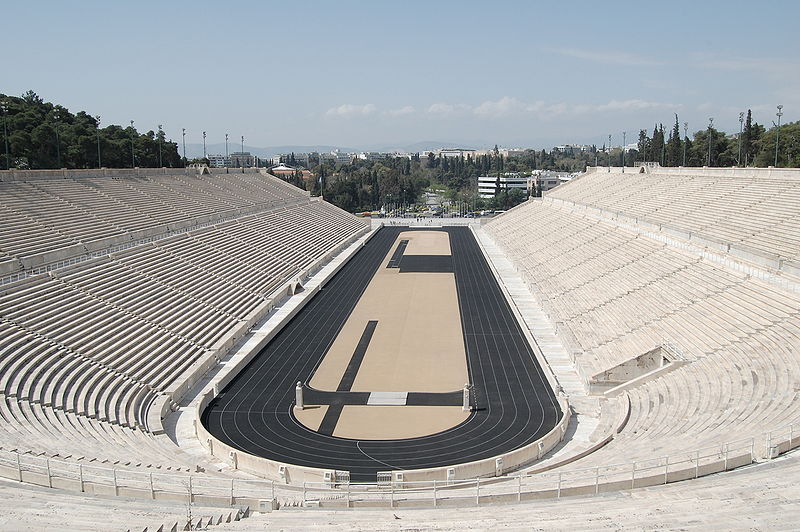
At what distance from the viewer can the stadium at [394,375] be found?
382 inches

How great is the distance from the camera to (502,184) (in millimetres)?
123250

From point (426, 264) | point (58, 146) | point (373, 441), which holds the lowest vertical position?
point (373, 441)

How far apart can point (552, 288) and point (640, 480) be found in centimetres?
2019

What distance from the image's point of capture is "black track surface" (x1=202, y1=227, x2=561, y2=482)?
567 inches

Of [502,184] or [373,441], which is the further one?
[502,184]

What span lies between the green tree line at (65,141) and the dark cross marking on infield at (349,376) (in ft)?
81.0

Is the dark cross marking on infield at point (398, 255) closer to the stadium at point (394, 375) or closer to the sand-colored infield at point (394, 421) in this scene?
the stadium at point (394, 375)

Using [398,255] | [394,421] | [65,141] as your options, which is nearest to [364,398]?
[394,421]

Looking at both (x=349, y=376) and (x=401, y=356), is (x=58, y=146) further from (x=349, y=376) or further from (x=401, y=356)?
(x=349, y=376)

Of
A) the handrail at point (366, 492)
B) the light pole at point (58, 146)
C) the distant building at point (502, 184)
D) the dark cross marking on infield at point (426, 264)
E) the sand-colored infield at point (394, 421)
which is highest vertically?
the light pole at point (58, 146)

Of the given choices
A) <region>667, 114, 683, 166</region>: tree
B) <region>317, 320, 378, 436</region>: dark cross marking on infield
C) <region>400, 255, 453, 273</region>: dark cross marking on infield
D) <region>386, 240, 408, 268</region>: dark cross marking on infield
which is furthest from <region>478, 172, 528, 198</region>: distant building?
<region>317, 320, 378, 436</region>: dark cross marking on infield

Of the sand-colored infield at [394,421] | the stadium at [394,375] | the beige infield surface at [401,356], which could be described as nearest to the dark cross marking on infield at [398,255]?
the beige infield surface at [401,356]

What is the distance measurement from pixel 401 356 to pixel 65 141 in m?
36.7

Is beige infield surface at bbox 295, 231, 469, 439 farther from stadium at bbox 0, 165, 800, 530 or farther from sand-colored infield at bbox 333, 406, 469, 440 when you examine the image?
stadium at bbox 0, 165, 800, 530
